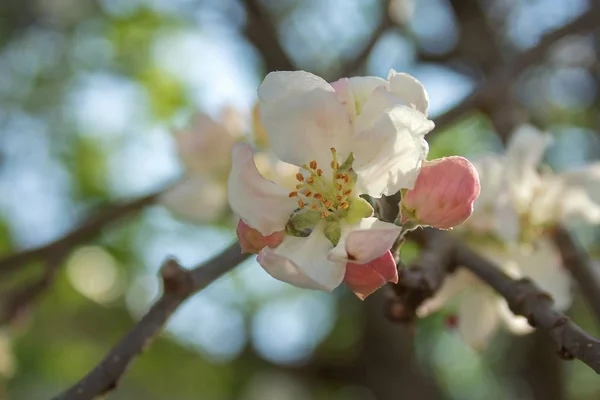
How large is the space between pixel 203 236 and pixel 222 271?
7.95ft

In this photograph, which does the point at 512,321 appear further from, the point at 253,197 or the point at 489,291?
the point at 253,197

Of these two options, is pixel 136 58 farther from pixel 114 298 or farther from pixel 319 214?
pixel 319 214

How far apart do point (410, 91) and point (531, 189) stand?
0.49 metres

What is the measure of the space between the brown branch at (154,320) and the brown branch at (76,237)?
1.98ft

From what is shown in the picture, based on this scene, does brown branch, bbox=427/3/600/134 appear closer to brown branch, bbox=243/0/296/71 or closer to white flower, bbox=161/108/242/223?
white flower, bbox=161/108/242/223

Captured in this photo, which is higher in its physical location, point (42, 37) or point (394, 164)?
point (394, 164)

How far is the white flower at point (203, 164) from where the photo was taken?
122cm

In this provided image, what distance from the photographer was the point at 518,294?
0.76m

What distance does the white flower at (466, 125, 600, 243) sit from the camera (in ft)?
3.33

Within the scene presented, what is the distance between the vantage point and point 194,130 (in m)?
1.23

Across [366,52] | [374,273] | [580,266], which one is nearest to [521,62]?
[366,52]

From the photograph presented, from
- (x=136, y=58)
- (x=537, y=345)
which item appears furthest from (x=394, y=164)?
(x=136, y=58)

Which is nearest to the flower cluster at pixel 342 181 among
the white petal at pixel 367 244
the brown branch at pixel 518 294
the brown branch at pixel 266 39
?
the white petal at pixel 367 244

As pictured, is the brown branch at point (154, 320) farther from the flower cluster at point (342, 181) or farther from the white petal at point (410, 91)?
the white petal at point (410, 91)
